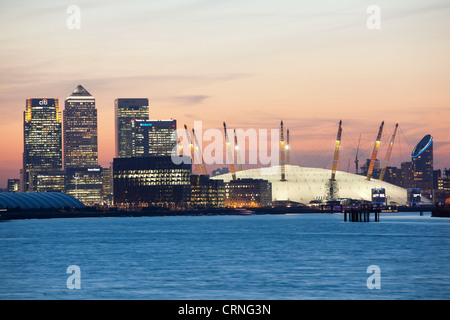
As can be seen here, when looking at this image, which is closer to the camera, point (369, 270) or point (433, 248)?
point (369, 270)

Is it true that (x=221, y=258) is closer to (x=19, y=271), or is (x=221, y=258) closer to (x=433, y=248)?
(x=19, y=271)

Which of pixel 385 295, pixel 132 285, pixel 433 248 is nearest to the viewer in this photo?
pixel 385 295

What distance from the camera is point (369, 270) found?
67.4 meters

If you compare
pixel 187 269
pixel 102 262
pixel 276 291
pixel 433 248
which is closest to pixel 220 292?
pixel 276 291

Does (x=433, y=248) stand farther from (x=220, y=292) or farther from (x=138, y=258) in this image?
(x=220, y=292)

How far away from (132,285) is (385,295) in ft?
64.3
